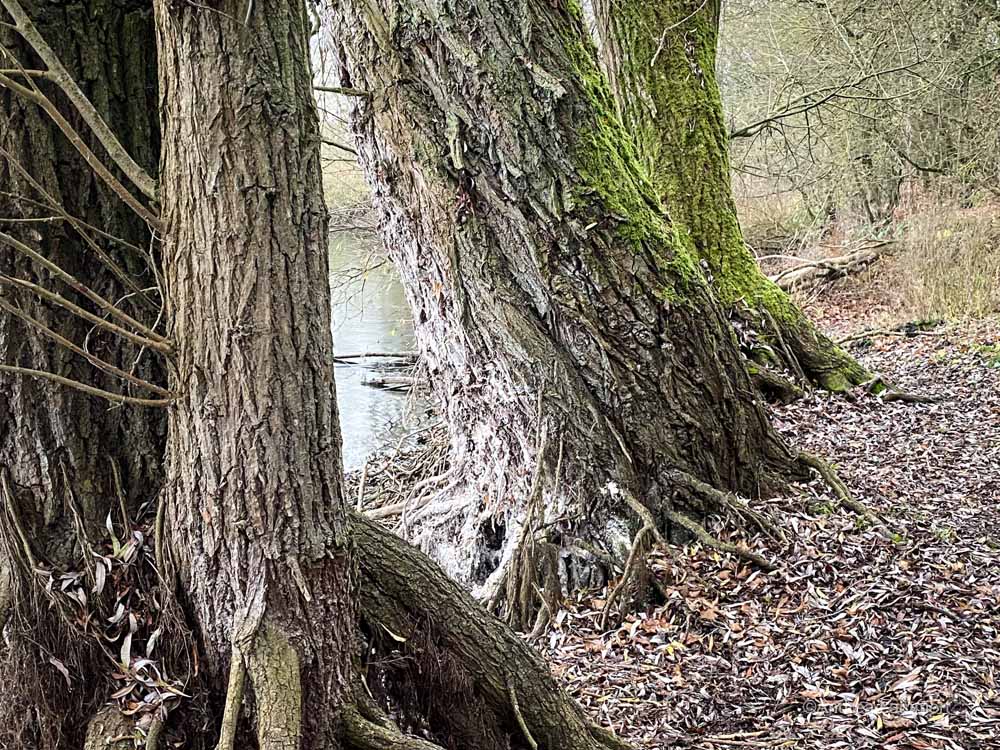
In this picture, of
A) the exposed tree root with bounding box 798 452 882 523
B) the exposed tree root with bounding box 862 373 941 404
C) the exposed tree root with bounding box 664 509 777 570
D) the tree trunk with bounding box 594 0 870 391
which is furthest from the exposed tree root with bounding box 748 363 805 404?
the exposed tree root with bounding box 664 509 777 570

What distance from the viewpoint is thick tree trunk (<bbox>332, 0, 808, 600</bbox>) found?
4.98 m

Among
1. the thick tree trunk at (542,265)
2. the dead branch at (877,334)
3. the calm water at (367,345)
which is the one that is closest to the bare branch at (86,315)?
the thick tree trunk at (542,265)

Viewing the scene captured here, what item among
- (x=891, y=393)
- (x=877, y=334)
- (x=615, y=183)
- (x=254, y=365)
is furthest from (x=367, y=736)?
(x=877, y=334)

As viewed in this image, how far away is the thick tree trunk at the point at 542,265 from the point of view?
498 cm

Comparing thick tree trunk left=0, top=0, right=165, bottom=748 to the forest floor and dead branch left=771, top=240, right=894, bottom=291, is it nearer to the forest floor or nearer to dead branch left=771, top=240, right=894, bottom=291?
the forest floor

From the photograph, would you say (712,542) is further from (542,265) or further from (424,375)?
(424,375)

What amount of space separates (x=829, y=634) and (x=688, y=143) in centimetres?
551

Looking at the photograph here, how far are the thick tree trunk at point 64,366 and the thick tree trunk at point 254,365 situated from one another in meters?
0.23

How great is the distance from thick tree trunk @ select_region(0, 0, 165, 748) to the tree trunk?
256 inches

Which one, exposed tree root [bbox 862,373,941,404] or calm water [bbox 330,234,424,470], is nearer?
exposed tree root [bbox 862,373,941,404]

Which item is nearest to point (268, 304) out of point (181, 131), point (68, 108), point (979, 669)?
point (181, 131)

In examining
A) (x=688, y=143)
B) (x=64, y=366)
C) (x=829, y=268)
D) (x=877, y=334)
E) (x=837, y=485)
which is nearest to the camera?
(x=64, y=366)

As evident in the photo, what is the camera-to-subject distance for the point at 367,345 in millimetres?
15656

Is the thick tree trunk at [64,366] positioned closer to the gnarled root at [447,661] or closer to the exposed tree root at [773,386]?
the gnarled root at [447,661]
